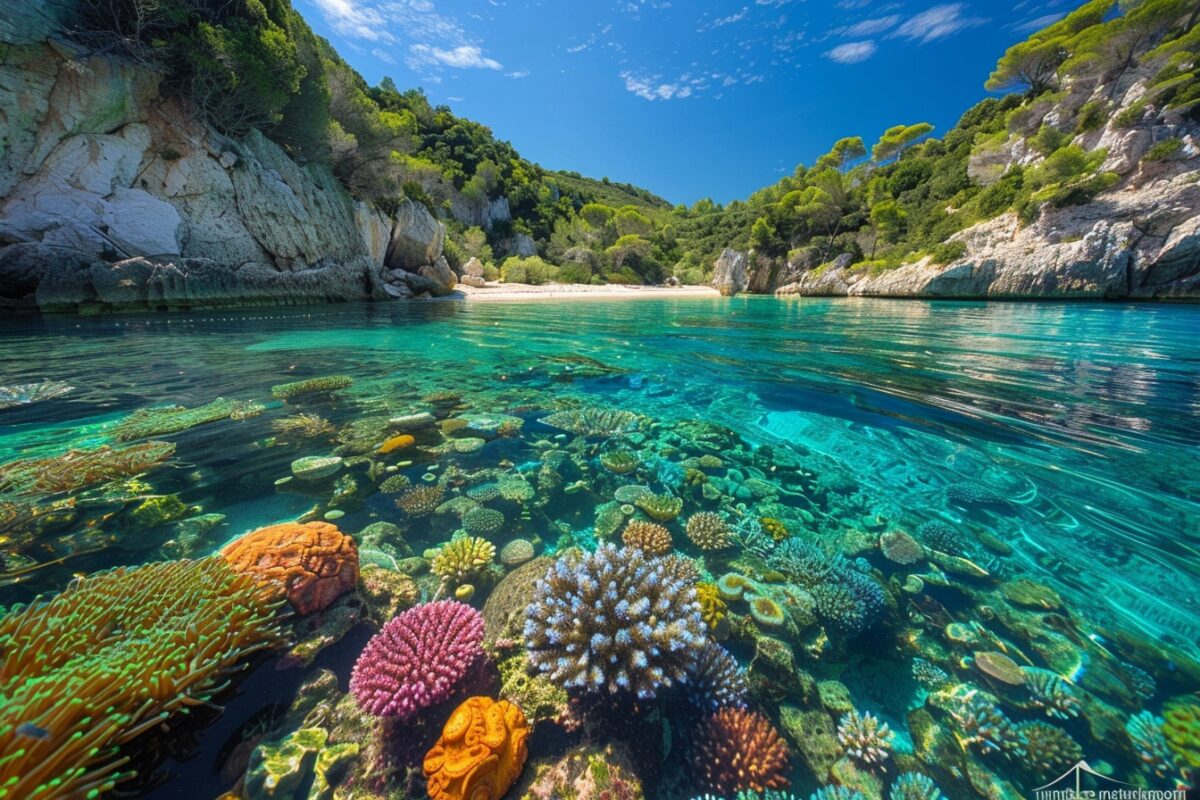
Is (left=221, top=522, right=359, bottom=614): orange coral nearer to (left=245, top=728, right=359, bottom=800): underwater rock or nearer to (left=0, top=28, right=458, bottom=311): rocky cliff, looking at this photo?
(left=245, top=728, right=359, bottom=800): underwater rock

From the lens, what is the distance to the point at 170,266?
562 inches

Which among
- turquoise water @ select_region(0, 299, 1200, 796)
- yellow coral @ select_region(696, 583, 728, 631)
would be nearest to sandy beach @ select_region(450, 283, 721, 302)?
turquoise water @ select_region(0, 299, 1200, 796)

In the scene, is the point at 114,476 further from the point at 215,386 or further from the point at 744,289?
the point at 744,289

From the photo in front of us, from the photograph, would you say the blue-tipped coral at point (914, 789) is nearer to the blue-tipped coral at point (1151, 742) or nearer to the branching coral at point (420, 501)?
the blue-tipped coral at point (1151, 742)

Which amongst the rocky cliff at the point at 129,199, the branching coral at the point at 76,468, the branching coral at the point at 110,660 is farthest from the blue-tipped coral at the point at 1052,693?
the rocky cliff at the point at 129,199

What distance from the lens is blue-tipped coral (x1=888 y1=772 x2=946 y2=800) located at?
60.0 inches

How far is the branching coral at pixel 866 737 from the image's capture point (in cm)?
166

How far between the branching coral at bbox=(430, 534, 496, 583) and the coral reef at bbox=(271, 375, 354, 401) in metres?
4.49

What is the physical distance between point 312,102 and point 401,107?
41743mm

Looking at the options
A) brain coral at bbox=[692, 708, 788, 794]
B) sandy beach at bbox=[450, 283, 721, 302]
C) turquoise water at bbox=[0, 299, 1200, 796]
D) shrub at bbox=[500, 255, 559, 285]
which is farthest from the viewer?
shrub at bbox=[500, 255, 559, 285]

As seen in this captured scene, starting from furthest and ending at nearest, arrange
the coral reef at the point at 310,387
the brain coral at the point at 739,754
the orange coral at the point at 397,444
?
the coral reef at the point at 310,387 < the orange coral at the point at 397,444 < the brain coral at the point at 739,754

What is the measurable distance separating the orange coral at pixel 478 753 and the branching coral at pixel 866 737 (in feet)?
4.70

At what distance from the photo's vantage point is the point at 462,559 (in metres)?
2.64

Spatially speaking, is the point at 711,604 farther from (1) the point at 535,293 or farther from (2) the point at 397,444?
(1) the point at 535,293
